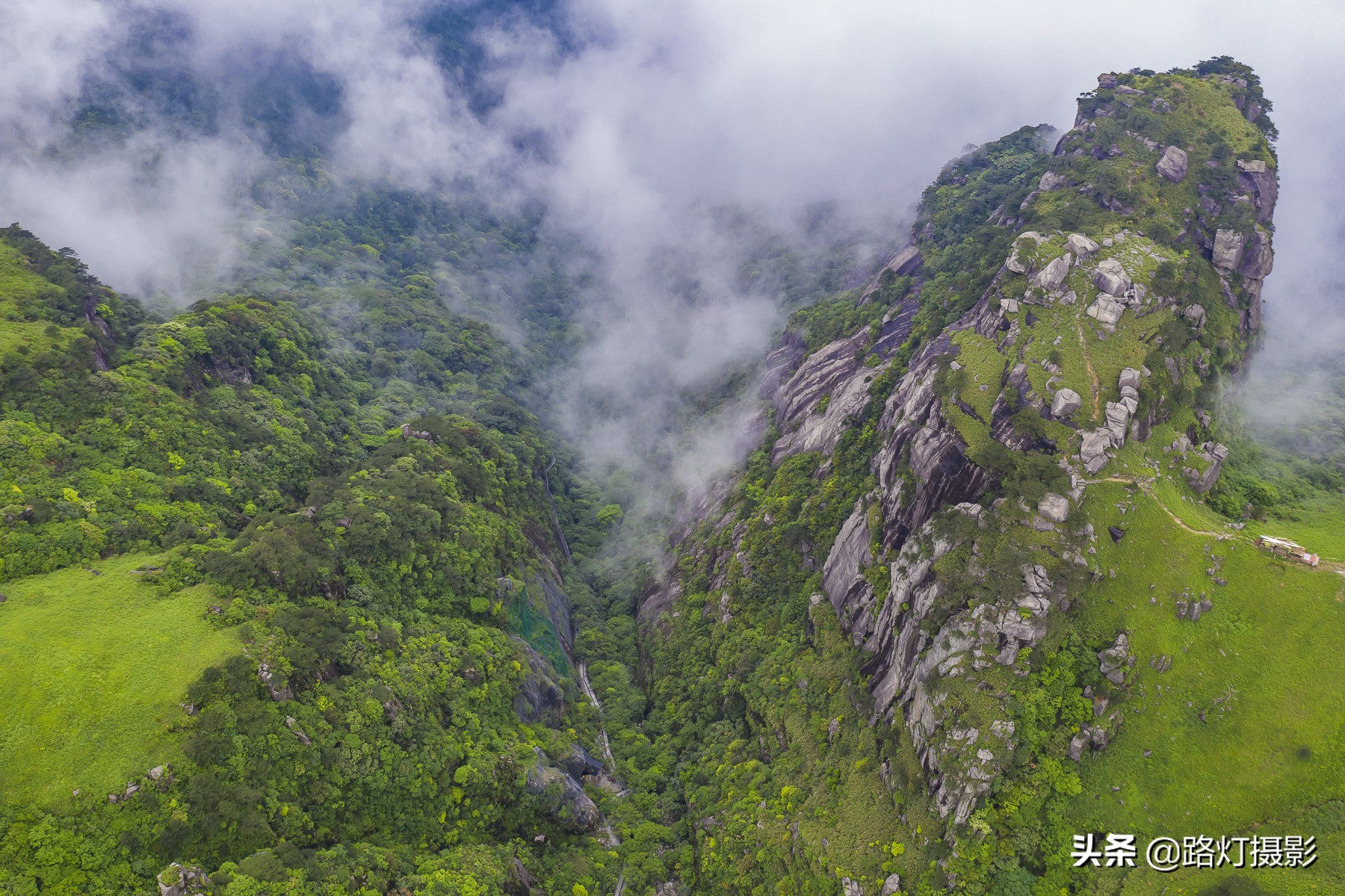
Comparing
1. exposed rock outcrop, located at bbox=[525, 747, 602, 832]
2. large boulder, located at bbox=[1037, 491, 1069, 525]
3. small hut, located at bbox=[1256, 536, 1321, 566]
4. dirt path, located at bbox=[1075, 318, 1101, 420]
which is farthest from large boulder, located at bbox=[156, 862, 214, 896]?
small hut, located at bbox=[1256, 536, 1321, 566]

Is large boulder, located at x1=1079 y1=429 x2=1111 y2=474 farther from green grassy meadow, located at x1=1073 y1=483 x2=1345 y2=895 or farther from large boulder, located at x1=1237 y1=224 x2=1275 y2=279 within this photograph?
large boulder, located at x1=1237 y1=224 x2=1275 y2=279

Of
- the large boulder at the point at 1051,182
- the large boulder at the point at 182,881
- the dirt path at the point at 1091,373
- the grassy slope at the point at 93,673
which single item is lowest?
the large boulder at the point at 182,881

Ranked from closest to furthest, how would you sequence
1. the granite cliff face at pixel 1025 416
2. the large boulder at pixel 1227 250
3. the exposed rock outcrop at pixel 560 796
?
the granite cliff face at pixel 1025 416
the exposed rock outcrop at pixel 560 796
the large boulder at pixel 1227 250

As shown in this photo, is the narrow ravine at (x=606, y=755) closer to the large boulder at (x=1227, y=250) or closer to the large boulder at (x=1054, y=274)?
the large boulder at (x=1054, y=274)

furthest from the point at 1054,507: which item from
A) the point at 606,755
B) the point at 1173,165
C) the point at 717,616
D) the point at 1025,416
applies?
the point at 1173,165

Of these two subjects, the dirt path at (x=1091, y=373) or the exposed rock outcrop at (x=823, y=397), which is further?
the exposed rock outcrop at (x=823, y=397)

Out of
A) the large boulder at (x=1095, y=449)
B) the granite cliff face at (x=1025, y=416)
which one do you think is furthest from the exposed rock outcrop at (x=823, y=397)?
the large boulder at (x=1095, y=449)

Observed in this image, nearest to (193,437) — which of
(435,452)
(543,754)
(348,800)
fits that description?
(435,452)

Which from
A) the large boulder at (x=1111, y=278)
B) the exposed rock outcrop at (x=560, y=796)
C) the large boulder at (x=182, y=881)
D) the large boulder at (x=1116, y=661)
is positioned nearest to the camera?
the large boulder at (x=182, y=881)
